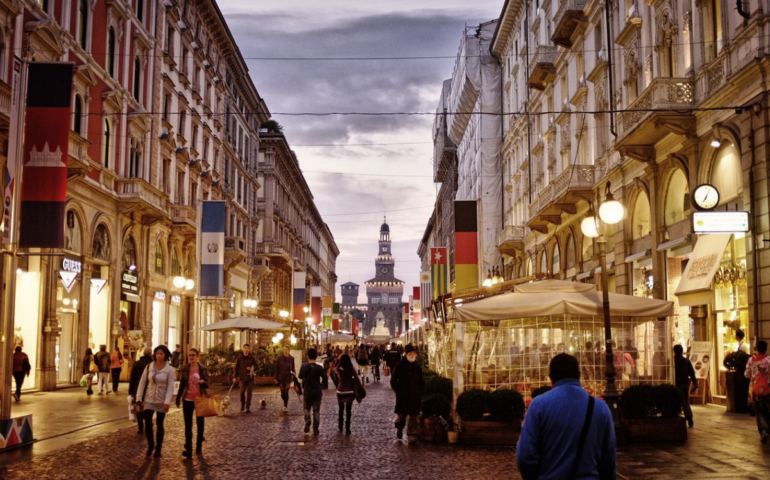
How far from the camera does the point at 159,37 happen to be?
3994 centimetres

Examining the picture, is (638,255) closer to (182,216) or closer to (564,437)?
(182,216)

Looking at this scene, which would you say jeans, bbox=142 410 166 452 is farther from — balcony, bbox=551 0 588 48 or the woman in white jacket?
balcony, bbox=551 0 588 48

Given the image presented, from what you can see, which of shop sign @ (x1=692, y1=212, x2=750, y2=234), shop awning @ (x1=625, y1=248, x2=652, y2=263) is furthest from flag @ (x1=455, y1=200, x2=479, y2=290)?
shop sign @ (x1=692, y1=212, x2=750, y2=234)

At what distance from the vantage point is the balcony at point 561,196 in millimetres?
32219

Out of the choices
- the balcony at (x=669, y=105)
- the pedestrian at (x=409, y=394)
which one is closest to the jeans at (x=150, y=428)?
the pedestrian at (x=409, y=394)

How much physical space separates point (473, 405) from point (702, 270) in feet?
31.2

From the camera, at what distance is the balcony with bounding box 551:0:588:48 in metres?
33.8

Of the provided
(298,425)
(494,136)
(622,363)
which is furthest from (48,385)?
(494,136)

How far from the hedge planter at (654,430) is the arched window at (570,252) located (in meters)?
22.2

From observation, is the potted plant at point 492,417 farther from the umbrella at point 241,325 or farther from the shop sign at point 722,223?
the umbrella at point 241,325

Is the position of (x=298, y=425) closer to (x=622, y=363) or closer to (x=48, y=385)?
(x=622, y=363)

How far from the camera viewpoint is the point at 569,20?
34312 mm

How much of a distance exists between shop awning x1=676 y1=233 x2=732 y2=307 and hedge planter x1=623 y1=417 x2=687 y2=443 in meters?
6.94

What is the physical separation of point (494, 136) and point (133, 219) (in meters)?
29.0
